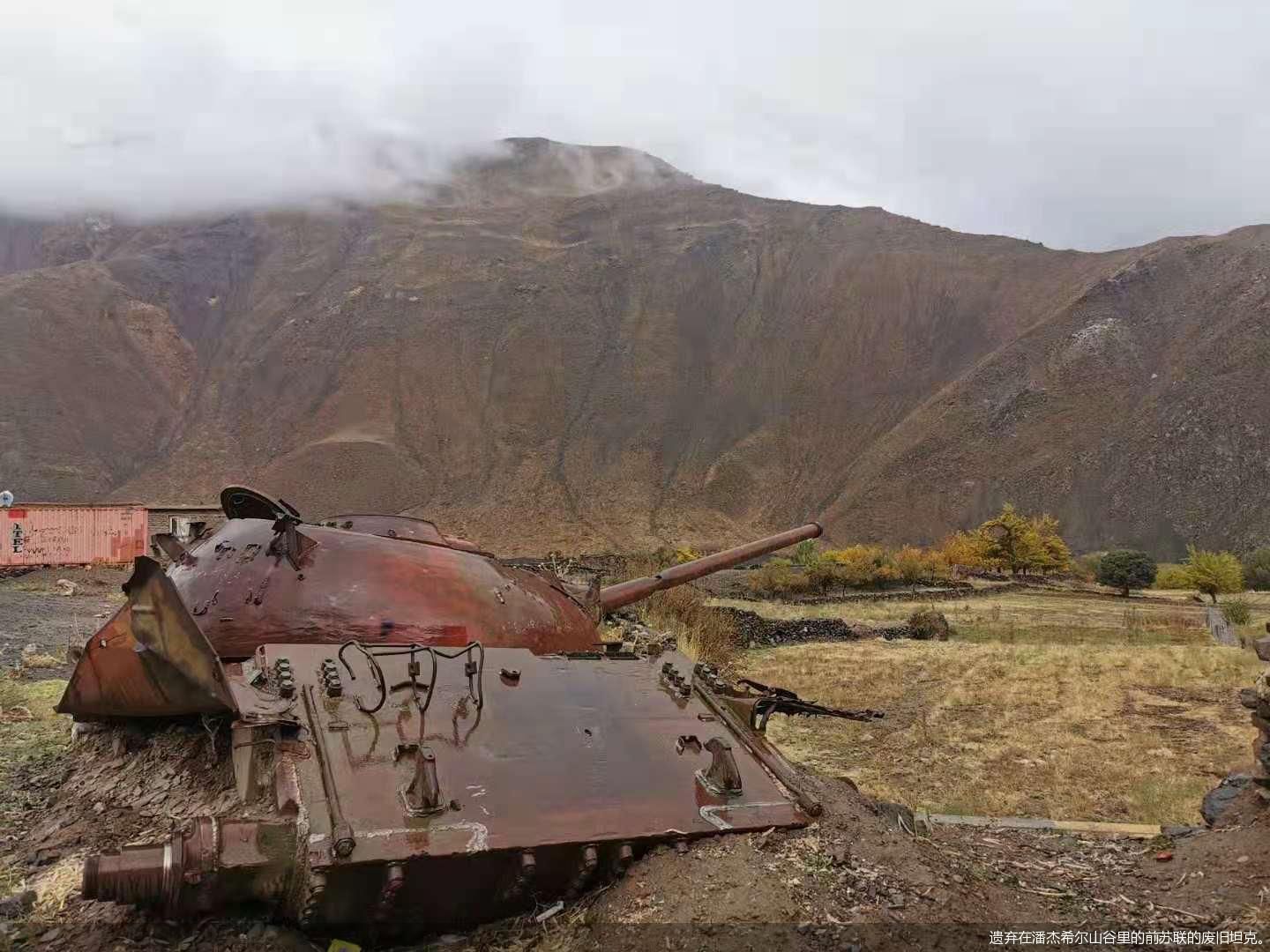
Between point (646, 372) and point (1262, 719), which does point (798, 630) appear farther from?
point (646, 372)

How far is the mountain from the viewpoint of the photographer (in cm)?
5016

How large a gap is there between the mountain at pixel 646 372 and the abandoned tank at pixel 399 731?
39.9 metres

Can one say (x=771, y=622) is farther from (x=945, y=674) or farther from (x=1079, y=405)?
(x=1079, y=405)

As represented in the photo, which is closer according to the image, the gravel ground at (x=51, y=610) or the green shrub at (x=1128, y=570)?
the gravel ground at (x=51, y=610)

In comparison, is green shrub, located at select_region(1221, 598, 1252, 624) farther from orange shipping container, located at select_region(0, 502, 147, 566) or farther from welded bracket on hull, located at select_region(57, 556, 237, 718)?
orange shipping container, located at select_region(0, 502, 147, 566)

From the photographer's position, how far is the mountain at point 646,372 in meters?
50.2

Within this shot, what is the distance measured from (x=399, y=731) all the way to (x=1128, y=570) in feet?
124

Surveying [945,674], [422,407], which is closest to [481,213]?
[422,407]

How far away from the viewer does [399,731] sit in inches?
171

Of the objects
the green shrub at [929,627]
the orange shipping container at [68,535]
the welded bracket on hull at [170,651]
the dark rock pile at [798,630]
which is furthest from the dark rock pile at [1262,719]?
the orange shipping container at [68,535]

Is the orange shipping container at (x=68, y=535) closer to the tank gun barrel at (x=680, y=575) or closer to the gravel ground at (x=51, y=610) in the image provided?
the gravel ground at (x=51, y=610)

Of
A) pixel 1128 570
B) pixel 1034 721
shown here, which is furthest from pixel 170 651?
pixel 1128 570

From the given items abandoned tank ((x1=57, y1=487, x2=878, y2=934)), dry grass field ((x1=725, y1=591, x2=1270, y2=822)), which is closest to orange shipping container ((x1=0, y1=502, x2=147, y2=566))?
dry grass field ((x1=725, y1=591, x2=1270, y2=822))

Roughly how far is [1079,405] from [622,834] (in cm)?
5453
